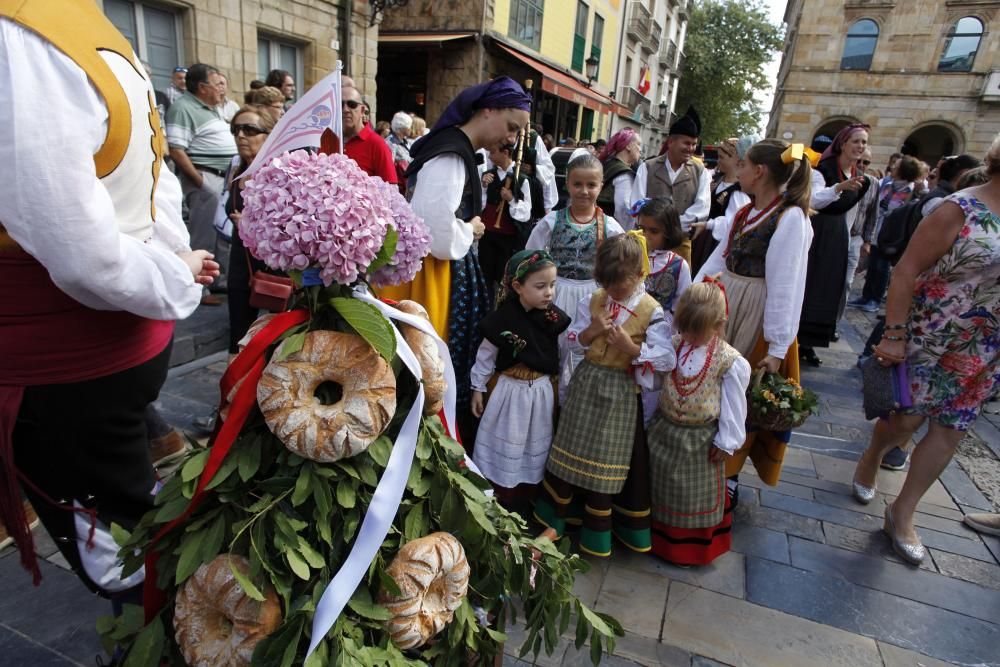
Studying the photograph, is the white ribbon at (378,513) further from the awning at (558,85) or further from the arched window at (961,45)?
the arched window at (961,45)

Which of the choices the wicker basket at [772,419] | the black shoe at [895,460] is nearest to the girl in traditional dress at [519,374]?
the wicker basket at [772,419]

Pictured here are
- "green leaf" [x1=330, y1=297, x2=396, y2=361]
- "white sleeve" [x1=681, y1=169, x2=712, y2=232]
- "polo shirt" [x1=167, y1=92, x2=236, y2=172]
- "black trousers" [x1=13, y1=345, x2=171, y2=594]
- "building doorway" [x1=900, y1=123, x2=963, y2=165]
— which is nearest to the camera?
"green leaf" [x1=330, y1=297, x2=396, y2=361]

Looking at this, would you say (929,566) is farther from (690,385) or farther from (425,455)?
(425,455)

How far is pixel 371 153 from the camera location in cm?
372

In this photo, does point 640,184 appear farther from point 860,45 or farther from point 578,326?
point 860,45

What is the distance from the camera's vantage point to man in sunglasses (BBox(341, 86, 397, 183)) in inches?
146

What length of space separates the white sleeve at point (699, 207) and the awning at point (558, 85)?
11.6 metres

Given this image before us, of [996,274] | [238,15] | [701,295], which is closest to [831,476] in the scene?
[996,274]

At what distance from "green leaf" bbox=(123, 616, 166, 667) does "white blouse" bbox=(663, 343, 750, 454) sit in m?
2.08

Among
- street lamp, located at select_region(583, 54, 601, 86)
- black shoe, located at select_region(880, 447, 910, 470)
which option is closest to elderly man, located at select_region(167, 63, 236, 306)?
black shoe, located at select_region(880, 447, 910, 470)

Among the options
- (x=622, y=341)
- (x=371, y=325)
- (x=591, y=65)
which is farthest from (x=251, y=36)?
(x=591, y=65)

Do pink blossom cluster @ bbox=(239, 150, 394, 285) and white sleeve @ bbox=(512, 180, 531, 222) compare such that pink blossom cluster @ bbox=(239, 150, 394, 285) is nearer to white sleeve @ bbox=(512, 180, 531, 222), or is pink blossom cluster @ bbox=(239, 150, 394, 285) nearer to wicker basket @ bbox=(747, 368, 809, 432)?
wicker basket @ bbox=(747, 368, 809, 432)

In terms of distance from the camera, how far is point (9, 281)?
1.28 m

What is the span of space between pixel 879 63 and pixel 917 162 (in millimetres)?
22011
